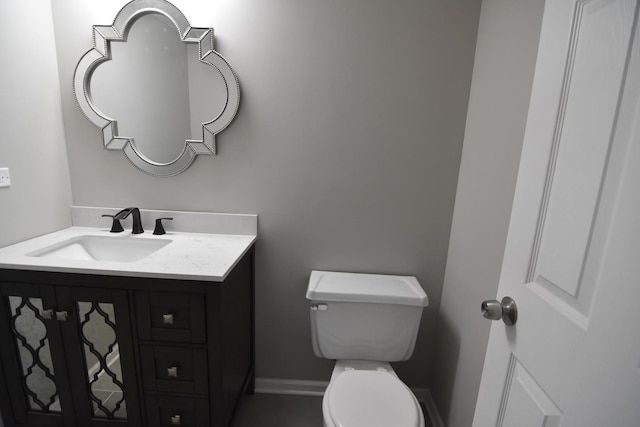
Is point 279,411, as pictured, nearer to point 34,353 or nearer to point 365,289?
point 365,289

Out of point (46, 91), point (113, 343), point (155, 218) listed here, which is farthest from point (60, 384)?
point (46, 91)

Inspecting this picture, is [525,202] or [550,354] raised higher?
[525,202]

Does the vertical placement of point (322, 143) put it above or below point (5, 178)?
above

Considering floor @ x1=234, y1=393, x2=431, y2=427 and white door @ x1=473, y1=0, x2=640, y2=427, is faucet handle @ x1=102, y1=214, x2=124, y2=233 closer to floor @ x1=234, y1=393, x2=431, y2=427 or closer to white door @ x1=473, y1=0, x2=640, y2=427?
floor @ x1=234, y1=393, x2=431, y2=427

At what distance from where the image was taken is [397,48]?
1377 mm

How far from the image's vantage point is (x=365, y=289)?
1395 mm

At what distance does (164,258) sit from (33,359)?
0.68 m

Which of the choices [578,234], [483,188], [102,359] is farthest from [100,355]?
[483,188]

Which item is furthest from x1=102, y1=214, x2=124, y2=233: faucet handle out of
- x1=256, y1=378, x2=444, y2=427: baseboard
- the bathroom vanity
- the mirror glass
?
x1=256, y1=378, x2=444, y2=427: baseboard

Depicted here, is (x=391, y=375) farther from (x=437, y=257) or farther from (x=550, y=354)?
(x=550, y=354)

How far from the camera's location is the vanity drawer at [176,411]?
119 centimetres

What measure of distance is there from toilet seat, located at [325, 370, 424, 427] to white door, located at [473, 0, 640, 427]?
1.37 ft

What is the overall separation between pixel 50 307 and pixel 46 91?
1003 mm

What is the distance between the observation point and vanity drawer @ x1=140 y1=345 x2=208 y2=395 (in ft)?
3.75
